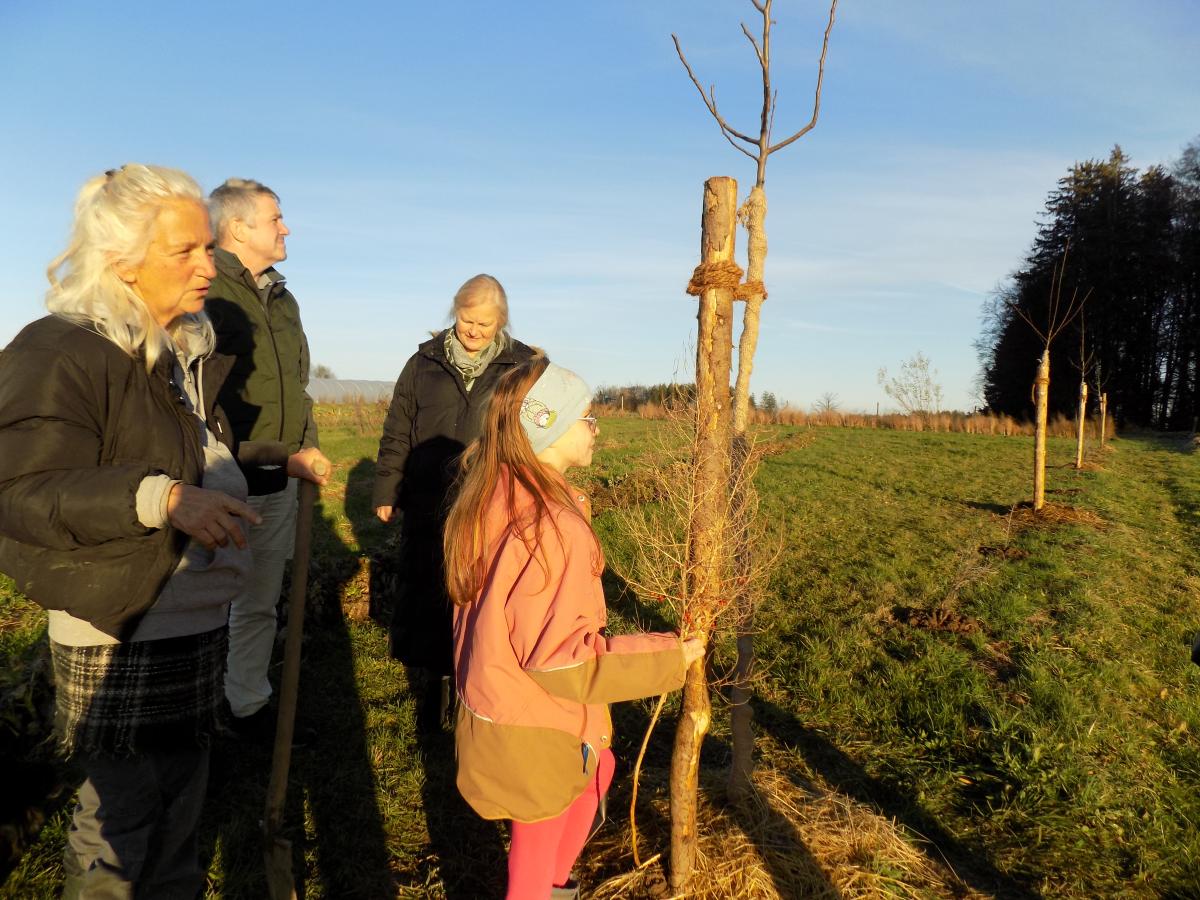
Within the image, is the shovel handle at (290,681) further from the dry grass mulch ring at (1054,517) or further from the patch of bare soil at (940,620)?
the dry grass mulch ring at (1054,517)

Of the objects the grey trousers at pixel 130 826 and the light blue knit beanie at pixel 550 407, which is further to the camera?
the light blue knit beanie at pixel 550 407

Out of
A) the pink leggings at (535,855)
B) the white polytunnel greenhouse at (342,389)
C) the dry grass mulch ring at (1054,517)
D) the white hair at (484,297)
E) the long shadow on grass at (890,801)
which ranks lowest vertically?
the long shadow on grass at (890,801)

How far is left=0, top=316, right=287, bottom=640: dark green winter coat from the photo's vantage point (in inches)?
64.5

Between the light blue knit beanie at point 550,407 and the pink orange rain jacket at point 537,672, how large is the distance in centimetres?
22

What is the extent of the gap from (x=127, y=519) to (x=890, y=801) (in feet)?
12.2

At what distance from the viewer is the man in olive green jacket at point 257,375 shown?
3.47m

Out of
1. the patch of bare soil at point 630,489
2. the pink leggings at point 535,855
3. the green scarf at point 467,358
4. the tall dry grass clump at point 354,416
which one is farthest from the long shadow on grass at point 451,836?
the tall dry grass clump at point 354,416

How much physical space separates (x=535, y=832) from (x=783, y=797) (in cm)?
140

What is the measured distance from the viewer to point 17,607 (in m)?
5.58

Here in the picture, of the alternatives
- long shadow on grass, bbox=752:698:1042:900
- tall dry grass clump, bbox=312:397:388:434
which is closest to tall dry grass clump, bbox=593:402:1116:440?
tall dry grass clump, bbox=312:397:388:434

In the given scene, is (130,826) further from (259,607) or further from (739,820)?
(739,820)

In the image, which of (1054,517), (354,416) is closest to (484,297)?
(1054,517)

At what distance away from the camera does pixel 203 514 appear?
5.75 feet

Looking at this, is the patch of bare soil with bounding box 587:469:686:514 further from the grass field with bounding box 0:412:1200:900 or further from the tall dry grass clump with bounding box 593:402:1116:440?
the tall dry grass clump with bounding box 593:402:1116:440
